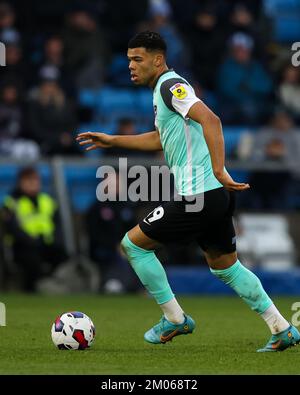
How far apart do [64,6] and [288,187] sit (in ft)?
18.2

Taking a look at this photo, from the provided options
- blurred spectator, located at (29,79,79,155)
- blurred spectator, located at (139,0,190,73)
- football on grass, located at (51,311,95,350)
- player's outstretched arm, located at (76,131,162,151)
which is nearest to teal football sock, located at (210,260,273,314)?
football on grass, located at (51,311,95,350)

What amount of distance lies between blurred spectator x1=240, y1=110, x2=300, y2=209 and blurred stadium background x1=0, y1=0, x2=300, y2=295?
1cm

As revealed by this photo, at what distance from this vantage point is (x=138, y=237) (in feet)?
26.8

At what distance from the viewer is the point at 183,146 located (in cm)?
812

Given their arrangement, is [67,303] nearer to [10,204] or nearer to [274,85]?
[10,204]

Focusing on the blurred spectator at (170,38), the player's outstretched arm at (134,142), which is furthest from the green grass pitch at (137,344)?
the blurred spectator at (170,38)

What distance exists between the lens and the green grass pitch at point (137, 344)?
23.4ft

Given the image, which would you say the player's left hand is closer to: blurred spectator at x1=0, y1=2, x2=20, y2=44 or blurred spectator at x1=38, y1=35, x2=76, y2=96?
blurred spectator at x1=38, y1=35, x2=76, y2=96

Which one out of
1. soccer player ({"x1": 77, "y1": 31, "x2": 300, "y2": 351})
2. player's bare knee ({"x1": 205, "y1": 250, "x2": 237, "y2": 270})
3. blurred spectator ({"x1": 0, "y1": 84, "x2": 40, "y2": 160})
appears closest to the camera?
soccer player ({"x1": 77, "y1": 31, "x2": 300, "y2": 351})

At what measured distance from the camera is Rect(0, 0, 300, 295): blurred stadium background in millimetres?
15102

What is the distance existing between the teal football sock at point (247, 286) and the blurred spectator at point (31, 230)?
6764mm

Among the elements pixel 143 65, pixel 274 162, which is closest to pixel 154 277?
pixel 143 65

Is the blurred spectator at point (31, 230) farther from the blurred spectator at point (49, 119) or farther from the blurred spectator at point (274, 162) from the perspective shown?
the blurred spectator at point (274, 162)
